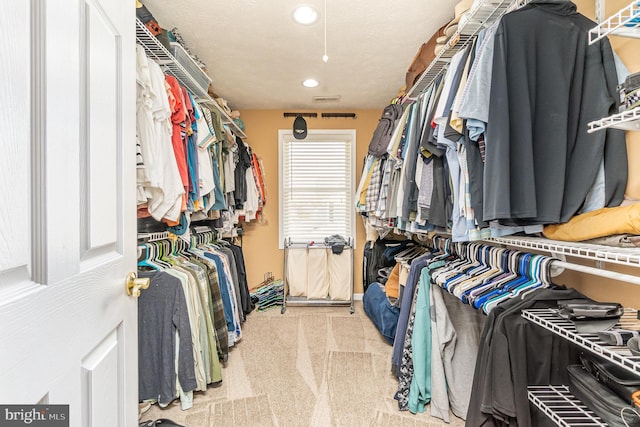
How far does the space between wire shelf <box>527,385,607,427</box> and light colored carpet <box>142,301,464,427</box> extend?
0.72 meters

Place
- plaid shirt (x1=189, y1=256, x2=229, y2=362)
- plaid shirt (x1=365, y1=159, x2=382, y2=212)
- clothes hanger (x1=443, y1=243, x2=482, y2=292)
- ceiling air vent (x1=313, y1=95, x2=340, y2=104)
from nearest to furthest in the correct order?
clothes hanger (x1=443, y1=243, x2=482, y2=292)
plaid shirt (x1=189, y1=256, x2=229, y2=362)
plaid shirt (x1=365, y1=159, x2=382, y2=212)
ceiling air vent (x1=313, y1=95, x2=340, y2=104)

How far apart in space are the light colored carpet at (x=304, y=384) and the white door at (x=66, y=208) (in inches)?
42.0

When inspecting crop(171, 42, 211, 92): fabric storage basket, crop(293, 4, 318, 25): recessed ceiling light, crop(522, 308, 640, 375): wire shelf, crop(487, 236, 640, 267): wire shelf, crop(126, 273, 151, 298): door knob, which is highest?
crop(293, 4, 318, 25): recessed ceiling light

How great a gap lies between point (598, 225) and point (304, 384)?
175 cm

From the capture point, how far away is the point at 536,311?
1.06 meters

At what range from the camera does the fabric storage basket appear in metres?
1.94

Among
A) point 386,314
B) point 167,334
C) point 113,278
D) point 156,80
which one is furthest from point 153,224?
point 386,314

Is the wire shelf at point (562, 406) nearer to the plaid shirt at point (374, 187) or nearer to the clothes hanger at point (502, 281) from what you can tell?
the clothes hanger at point (502, 281)

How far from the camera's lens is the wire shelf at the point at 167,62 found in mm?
1629

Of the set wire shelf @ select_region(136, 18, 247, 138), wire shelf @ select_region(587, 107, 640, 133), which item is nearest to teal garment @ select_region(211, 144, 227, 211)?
wire shelf @ select_region(136, 18, 247, 138)

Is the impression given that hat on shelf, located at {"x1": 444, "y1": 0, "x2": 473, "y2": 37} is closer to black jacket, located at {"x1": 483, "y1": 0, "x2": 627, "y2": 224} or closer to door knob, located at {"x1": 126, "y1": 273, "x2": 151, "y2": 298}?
black jacket, located at {"x1": 483, "y1": 0, "x2": 627, "y2": 224}

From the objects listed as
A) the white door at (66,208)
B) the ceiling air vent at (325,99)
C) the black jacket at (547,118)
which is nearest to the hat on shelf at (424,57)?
the black jacket at (547,118)

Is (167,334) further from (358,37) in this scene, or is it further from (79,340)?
(358,37)

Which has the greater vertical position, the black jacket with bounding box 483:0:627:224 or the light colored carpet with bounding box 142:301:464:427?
the black jacket with bounding box 483:0:627:224
